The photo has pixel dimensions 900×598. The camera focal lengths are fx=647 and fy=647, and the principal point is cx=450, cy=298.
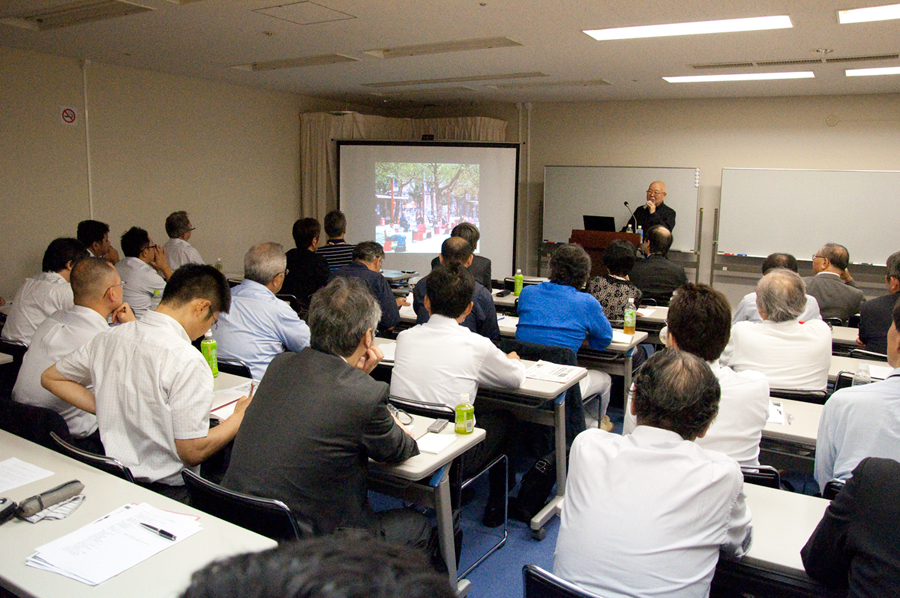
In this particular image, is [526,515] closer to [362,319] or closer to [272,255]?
[362,319]

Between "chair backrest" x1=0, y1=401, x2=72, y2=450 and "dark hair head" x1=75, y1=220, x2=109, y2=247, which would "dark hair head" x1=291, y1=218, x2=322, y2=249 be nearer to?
"dark hair head" x1=75, y1=220, x2=109, y2=247

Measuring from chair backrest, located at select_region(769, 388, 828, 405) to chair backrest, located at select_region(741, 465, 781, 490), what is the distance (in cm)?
122

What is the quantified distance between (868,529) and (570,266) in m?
2.74

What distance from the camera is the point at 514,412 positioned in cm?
351

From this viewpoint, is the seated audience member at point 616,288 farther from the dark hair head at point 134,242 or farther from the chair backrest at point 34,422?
the dark hair head at point 134,242

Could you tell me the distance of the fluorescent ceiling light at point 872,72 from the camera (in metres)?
6.13

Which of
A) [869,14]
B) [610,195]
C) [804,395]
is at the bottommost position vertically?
[804,395]

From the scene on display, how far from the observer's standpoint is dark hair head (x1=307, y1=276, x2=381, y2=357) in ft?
7.26

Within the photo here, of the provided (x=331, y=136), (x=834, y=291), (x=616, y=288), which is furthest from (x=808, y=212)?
(x=331, y=136)

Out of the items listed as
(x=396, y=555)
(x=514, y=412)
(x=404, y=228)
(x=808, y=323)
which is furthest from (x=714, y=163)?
(x=396, y=555)

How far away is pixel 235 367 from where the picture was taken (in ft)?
11.4


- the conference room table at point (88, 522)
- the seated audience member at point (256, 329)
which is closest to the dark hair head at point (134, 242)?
the seated audience member at point (256, 329)

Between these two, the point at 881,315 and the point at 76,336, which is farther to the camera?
the point at 881,315

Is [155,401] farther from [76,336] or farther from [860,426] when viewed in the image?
[860,426]
